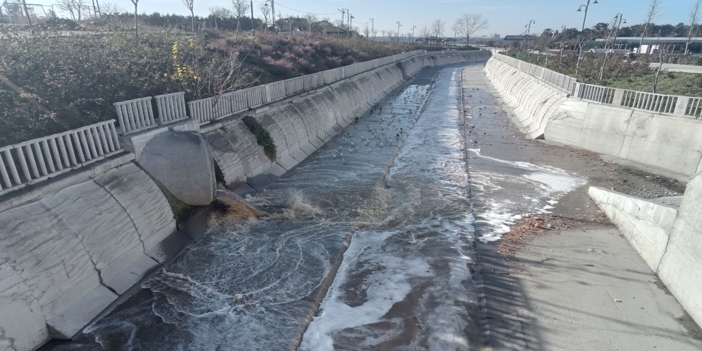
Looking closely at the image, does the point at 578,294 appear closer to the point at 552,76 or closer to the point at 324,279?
the point at 324,279

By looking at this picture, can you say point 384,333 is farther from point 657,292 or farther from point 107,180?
point 107,180

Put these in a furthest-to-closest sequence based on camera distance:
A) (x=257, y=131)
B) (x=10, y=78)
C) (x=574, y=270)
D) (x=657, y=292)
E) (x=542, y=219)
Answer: (x=257, y=131) → (x=542, y=219) → (x=10, y=78) → (x=574, y=270) → (x=657, y=292)

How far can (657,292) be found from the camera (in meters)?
10.4

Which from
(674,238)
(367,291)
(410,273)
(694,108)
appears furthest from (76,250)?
(694,108)

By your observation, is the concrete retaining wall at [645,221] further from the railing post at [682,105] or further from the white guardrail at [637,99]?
the white guardrail at [637,99]

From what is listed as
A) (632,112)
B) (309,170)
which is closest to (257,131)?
(309,170)

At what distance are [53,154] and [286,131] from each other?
12629mm

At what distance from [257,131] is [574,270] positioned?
14.6m

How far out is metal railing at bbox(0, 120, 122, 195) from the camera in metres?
9.20

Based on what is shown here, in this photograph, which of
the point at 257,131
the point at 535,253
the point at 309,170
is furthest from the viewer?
the point at 309,170

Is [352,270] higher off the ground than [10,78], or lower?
lower

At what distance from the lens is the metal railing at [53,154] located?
9.20m

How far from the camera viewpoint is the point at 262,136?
19578mm

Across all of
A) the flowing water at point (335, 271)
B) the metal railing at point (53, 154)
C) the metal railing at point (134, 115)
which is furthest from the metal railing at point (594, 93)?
the metal railing at point (53, 154)
